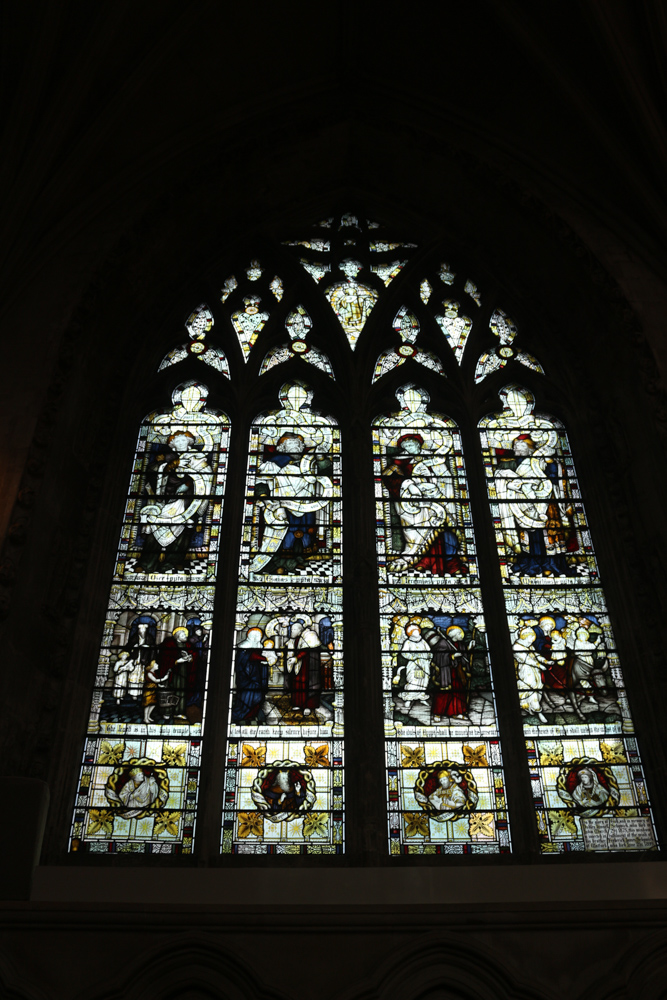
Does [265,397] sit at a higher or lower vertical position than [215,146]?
lower

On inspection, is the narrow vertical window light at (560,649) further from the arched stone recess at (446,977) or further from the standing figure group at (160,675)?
the standing figure group at (160,675)

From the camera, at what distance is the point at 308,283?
1018 cm

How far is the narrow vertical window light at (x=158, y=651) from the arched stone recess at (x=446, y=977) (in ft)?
6.65

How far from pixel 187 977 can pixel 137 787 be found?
1993 mm

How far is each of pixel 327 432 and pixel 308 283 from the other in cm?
198

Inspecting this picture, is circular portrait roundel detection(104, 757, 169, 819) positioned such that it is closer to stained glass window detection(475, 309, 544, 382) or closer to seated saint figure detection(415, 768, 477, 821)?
seated saint figure detection(415, 768, 477, 821)

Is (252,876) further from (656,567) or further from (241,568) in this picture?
(656,567)

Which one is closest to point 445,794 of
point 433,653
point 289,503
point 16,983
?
point 433,653

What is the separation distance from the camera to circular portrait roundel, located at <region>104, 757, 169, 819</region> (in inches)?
262

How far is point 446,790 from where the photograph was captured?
22.1ft

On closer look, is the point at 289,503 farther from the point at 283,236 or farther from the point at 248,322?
the point at 283,236

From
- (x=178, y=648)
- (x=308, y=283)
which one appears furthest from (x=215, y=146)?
(x=178, y=648)

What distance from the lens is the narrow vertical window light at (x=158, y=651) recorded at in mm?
6637

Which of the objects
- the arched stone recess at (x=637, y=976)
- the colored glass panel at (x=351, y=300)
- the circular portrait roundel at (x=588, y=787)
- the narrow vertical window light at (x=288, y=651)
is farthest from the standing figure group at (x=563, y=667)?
the colored glass panel at (x=351, y=300)
